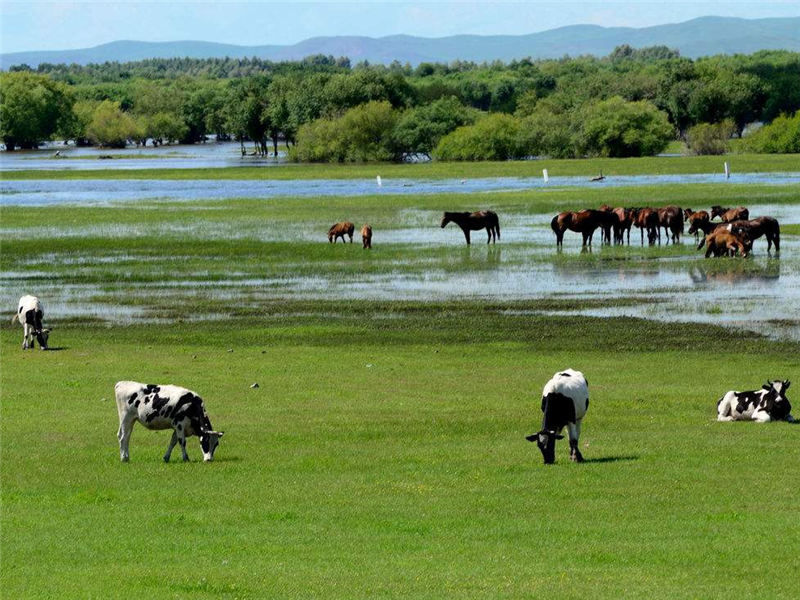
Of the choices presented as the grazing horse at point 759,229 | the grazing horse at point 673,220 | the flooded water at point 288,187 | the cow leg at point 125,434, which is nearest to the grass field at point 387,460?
the cow leg at point 125,434

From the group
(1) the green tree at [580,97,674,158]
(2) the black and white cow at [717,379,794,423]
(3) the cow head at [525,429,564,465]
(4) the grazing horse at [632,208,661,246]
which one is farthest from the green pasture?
(3) the cow head at [525,429,564,465]

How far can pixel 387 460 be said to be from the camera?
17.4 metres

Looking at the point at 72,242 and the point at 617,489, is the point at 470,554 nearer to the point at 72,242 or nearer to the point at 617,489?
the point at 617,489

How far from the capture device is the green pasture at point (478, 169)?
107750 mm

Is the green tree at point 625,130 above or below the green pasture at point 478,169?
above

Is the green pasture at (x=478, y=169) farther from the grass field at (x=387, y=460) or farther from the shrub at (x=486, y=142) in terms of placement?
the grass field at (x=387, y=460)

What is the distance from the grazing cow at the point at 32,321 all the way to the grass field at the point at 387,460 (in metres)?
0.54

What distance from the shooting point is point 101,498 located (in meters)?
15.3

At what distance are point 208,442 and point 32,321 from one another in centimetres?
1334

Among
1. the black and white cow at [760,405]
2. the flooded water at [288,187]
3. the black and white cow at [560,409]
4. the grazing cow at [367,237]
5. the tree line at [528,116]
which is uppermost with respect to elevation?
the tree line at [528,116]

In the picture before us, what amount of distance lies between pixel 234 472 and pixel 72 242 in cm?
4176

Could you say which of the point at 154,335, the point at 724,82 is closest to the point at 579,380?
the point at 154,335

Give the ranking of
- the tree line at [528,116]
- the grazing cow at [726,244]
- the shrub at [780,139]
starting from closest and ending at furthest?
the grazing cow at [726,244] → the shrub at [780,139] → the tree line at [528,116]

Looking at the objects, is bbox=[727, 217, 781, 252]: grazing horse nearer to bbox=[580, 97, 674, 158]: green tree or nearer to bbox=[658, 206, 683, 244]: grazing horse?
bbox=[658, 206, 683, 244]: grazing horse
